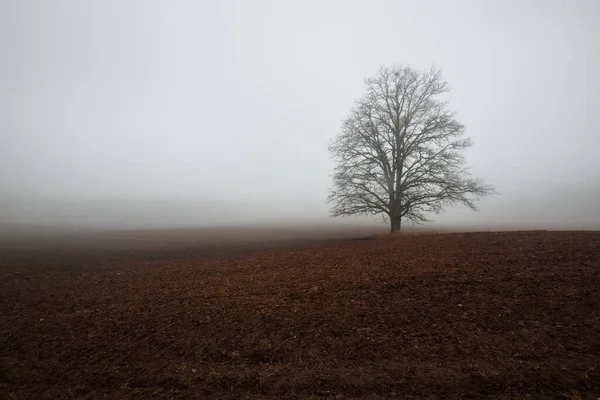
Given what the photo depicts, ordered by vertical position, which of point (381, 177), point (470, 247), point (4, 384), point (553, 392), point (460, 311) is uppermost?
point (381, 177)

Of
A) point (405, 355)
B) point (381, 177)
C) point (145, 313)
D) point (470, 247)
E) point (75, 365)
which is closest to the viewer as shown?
point (405, 355)

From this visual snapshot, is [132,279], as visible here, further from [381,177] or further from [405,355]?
[381,177]

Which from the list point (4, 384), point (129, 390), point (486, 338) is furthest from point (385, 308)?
point (4, 384)

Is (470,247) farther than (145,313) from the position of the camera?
Yes

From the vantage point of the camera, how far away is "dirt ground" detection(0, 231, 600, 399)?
328 cm

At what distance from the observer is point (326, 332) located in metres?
4.34

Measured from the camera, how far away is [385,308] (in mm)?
4895

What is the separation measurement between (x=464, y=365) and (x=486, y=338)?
83 centimetres

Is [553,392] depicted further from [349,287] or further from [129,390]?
[129,390]

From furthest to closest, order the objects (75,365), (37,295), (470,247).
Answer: (470,247) → (37,295) → (75,365)

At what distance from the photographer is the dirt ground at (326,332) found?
3279 millimetres

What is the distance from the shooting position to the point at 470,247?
842 cm

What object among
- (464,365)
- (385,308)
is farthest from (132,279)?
(464,365)

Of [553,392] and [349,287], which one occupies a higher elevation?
[349,287]
